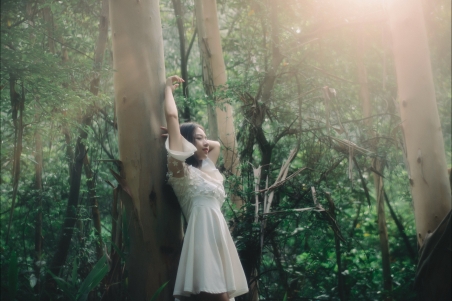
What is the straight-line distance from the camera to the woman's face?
2949 mm

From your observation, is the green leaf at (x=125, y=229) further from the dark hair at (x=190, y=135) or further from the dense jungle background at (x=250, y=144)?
the dark hair at (x=190, y=135)

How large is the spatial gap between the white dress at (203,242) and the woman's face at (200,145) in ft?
0.47

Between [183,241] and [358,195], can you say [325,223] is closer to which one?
[183,241]

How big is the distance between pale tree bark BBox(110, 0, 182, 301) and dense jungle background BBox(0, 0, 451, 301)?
0.09 feet

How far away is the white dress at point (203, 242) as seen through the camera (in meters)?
2.53

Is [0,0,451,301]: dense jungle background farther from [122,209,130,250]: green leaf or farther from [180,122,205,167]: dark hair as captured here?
[180,122,205,167]: dark hair

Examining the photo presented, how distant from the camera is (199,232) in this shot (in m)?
2.65

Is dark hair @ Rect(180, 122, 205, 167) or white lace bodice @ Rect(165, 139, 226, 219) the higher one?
dark hair @ Rect(180, 122, 205, 167)

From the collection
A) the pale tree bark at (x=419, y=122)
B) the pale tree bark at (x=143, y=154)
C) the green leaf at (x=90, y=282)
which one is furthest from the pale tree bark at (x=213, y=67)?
the green leaf at (x=90, y=282)

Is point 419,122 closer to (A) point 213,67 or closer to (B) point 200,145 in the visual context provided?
(B) point 200,145

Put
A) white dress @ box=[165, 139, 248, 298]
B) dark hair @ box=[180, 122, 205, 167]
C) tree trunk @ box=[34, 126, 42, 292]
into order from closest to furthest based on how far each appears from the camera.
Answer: white dress @ box=[165, 139, 248, 298] → dark hair @ box=[180, 122, 205, 167] → tree trunk @ box=[34, 126, 42, 292]

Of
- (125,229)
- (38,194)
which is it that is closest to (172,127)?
(125,229)

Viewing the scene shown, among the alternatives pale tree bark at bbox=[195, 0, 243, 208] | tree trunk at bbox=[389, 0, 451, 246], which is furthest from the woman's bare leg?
pale tree bark at bbox=[195, 0, 243, 208]

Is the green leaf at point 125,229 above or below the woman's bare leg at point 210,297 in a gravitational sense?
above
